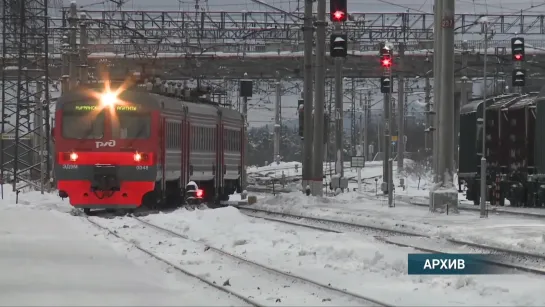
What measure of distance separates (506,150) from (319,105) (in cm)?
704

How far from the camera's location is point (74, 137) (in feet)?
80.5

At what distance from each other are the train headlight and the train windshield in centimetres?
40

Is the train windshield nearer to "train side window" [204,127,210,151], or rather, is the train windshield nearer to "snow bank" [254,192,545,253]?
"train side window" [204,127,210,151]

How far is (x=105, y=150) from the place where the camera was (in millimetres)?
24312

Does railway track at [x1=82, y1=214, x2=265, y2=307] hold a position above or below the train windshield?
below

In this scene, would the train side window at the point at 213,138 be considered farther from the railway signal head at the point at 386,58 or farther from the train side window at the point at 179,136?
the railway signal head at the point at 386,58

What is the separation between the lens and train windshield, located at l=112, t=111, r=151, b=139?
80.0ft

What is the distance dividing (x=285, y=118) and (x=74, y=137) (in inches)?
3275

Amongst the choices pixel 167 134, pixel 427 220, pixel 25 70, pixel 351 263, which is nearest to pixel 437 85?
pixel 427 220

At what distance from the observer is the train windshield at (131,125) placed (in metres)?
24.4

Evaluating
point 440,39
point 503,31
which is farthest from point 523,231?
point 503,31

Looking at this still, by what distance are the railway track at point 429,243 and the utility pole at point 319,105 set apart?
7.90 m

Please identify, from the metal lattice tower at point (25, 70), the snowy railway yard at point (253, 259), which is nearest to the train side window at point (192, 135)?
the snowy railway yard at point (253, 259)

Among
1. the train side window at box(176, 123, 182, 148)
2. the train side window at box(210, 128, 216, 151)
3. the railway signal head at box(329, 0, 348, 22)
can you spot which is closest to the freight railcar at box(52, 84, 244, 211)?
the train side window at box(176, 123, 182, 148)
